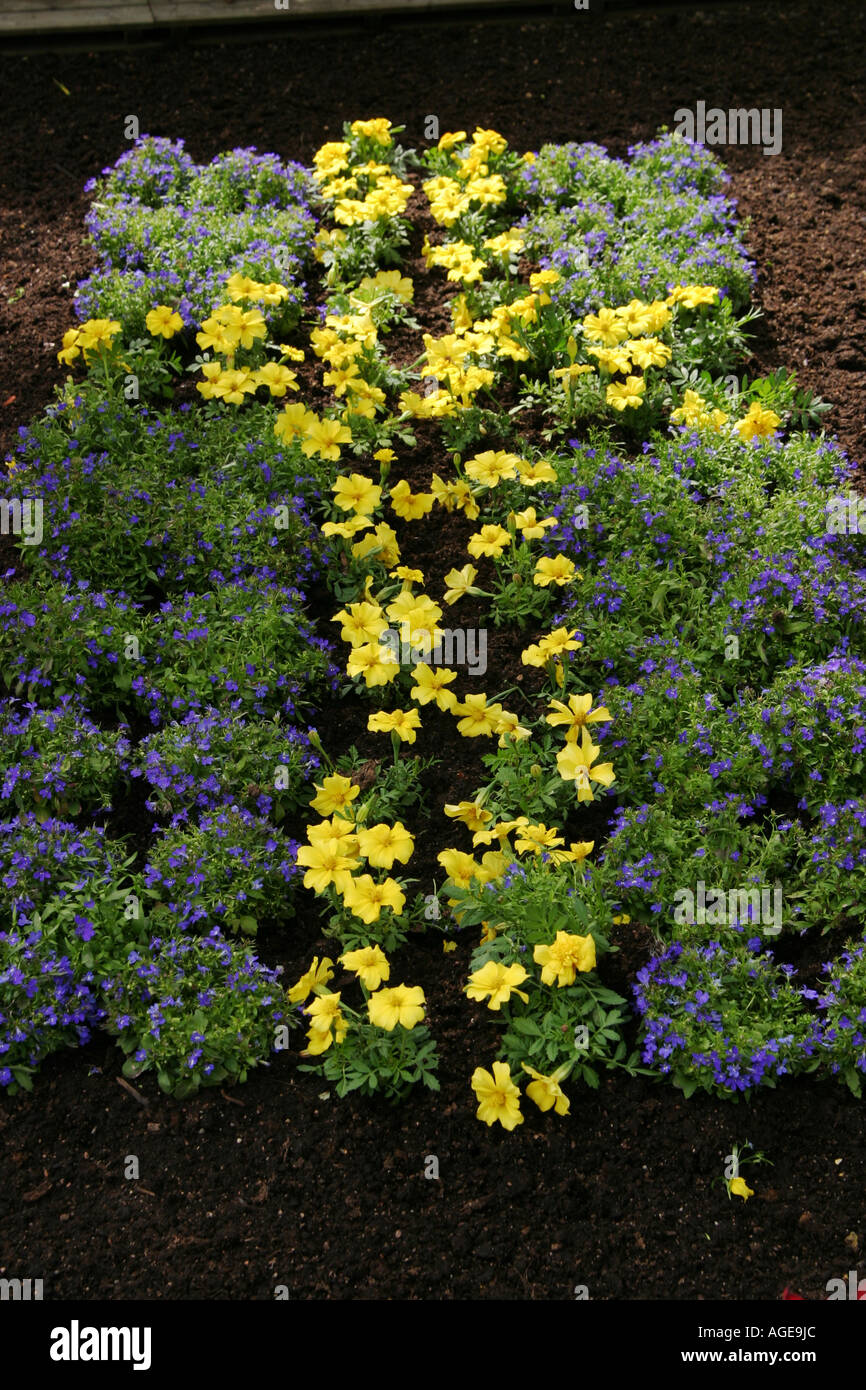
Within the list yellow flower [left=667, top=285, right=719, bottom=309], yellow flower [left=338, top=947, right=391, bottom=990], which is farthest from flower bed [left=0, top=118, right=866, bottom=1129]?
yellow flower [left=667, top=285, right=719, bottom=309]

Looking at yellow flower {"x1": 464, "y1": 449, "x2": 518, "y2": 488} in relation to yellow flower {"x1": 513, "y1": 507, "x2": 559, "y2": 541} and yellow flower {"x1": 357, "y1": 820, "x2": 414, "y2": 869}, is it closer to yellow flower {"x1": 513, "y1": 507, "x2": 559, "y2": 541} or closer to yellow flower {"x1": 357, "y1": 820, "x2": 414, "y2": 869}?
yellow flower {"x1": 513, "y1": 507, "x2": 559, "y2": 541}

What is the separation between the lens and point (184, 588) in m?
4.75

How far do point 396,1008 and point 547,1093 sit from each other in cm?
43

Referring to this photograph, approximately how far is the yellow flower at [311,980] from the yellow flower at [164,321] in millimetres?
2811

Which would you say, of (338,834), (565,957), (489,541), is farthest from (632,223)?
(565,957)

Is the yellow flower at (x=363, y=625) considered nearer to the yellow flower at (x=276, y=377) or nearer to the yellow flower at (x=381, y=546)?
the yellow flower at (x=381, y=546)

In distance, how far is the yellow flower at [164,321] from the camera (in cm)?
535

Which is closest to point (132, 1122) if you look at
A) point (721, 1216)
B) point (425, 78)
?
point (721, 1216)

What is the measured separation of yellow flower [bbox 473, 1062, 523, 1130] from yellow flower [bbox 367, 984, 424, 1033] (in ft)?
0.69

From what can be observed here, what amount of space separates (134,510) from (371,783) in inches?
53.6

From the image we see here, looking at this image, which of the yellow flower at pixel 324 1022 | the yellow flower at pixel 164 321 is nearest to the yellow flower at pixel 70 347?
the yellow flower at pixel 164 321

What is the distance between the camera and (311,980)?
3607 millimetres

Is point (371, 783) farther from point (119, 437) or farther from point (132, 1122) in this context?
point (119, 437)

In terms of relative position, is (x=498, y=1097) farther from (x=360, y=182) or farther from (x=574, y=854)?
(x=360, y=182)
